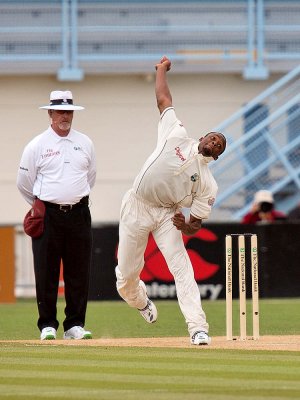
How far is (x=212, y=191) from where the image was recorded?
12.4 m

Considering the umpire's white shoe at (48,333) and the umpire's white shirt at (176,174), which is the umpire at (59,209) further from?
the umpire's white shirt at (176,174)

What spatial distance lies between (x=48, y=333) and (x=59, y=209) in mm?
1137

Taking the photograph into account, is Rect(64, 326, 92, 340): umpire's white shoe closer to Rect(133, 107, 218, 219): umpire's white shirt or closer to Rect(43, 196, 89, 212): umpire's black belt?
Rect(43, 196, 89, 212): umpire's black belt

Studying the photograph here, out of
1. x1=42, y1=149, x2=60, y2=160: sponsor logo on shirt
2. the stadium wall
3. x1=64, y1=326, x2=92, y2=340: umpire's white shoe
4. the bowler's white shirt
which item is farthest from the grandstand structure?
x1=64, y1=326, x2=92, y2=340: umpire's white shoe

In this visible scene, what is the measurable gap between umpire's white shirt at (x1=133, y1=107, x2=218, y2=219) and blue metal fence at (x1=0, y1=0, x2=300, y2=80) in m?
13.2

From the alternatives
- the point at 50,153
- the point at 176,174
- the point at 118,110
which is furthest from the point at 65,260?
the point at 118,110

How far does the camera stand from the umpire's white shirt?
40.2 feet

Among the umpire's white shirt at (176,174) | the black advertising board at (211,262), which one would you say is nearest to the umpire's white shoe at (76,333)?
the umpire's white shirt at (176,174)

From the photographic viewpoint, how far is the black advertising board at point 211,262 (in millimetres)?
20391

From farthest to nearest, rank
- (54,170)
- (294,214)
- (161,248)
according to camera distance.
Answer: (294,214), (54,170), (161,248)

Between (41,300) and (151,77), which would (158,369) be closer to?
(41,300)

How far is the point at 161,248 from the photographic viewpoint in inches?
494

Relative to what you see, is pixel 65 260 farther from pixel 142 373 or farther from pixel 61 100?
pixel 142 373

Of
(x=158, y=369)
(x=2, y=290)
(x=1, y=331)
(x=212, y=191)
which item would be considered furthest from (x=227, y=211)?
(x=158, y=369)
